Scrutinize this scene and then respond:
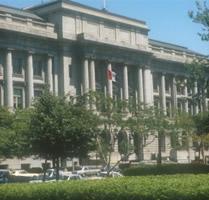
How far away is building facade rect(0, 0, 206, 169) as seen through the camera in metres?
83.4

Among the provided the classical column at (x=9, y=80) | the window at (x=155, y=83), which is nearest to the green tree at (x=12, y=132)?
the classical column at (x=9, y=80)

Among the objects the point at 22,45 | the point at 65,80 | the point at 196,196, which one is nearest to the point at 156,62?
the point at 65,80

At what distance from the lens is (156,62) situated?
10850cm

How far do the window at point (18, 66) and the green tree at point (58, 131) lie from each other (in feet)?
131

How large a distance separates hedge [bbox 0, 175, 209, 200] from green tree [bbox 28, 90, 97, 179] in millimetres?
22815

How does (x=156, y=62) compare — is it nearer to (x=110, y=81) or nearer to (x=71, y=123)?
(x=110, y=81)

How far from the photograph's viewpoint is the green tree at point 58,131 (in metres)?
43.1

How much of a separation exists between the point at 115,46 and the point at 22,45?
1728 centimetres

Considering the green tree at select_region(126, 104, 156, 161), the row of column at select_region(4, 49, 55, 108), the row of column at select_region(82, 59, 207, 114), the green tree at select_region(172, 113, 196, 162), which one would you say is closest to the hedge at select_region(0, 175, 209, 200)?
the green tree at select_region(126, 104, 156, 161)

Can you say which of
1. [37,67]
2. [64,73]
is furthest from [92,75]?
[37,67]

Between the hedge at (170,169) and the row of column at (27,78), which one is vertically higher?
the row of column at (27,78)

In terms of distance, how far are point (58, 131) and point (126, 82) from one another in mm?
57699

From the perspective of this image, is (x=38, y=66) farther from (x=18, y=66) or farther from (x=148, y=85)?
(x=148, y=85)

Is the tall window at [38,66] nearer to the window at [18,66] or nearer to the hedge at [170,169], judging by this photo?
the window at [18,66]
